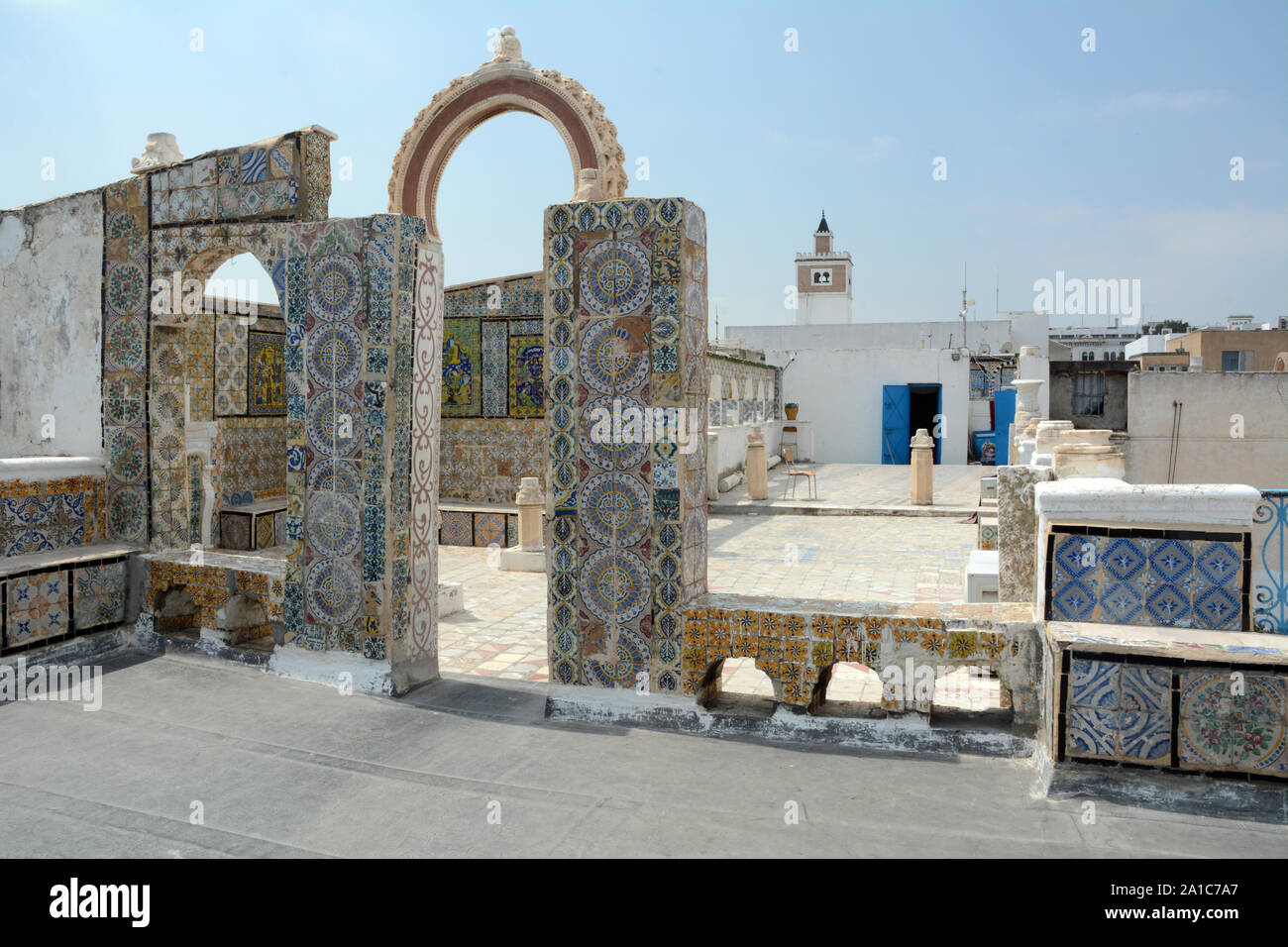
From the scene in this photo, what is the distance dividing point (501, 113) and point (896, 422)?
547 inches

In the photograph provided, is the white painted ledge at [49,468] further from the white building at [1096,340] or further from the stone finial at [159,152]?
the white building at [1096,340]

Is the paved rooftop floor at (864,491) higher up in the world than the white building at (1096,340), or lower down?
lower down

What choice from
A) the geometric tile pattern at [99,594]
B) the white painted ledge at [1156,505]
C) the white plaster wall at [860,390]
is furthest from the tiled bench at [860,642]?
the white plaster wall at [860,390]

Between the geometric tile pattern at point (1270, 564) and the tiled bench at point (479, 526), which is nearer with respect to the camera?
the geometric tile pattern at point (1270, 564)

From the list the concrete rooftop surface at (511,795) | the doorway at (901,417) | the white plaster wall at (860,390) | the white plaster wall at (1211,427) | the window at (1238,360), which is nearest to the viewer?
the concrete rooftop surface at (511,795)

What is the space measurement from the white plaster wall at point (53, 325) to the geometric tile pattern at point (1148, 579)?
18.5 feet

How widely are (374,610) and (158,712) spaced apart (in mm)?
1061

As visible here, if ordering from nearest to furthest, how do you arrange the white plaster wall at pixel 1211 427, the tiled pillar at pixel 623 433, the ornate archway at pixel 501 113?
the tiled pillar at pixel 623 433, the ornate archway at pixel 501 113, the white plaster wall at pixel 1211 427

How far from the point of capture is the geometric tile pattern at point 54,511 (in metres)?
5.73

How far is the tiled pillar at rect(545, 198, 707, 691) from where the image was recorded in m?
4.18
